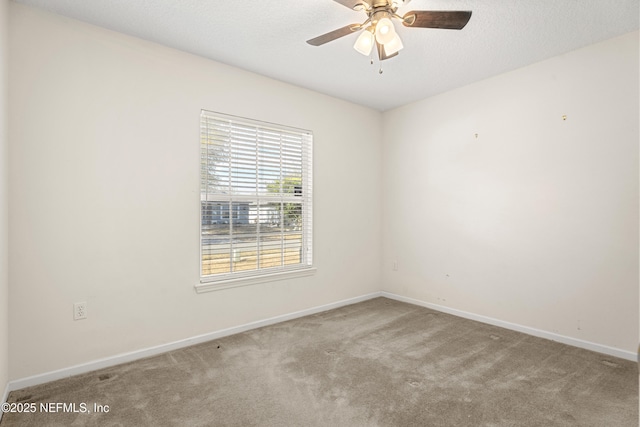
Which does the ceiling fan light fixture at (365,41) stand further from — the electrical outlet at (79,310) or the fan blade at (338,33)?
the electrical outlet at (79,310)

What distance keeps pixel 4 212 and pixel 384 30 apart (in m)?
2.54

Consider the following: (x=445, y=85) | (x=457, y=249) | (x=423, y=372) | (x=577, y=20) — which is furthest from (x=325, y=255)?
(x=577, y=20)

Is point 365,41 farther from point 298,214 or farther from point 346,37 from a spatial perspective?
point 298,214

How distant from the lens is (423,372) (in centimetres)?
230

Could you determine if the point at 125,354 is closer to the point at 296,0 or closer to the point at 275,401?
the point at 275,401

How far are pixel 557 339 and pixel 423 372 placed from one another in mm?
1440

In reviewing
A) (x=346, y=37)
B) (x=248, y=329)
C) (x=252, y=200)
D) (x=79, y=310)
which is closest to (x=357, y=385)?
(x=248, y=329)

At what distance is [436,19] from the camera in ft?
5.99

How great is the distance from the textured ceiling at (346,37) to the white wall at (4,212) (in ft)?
1.18

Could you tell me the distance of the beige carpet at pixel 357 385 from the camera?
5.90ft

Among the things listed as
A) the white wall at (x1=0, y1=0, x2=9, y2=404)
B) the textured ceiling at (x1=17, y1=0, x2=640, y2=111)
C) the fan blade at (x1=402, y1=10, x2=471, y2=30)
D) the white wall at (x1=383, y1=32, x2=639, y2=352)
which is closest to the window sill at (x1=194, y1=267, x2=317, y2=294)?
the white wall at (x1=0, y1=0, x2=9, y2=404)

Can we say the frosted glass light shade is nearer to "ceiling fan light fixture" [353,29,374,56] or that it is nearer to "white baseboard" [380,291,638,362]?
"ceiling fan light fixture" [353,29,374,56]

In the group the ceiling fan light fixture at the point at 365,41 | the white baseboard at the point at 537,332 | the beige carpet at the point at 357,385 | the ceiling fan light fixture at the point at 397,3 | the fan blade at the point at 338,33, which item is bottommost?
the beige carpet at the point at 357,385

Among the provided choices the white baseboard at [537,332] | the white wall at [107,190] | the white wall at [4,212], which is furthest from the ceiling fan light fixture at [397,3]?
the white baseboard at [537,332]
